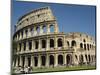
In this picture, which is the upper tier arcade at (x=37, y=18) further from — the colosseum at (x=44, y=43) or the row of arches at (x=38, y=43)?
the row of arches at (x=38, y=43)

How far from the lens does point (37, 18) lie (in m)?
2.90

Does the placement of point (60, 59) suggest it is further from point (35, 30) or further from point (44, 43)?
point (35, 30)

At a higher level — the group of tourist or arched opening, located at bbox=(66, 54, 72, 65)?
arched opening, located at bbox=(66, 54, 72, 65)

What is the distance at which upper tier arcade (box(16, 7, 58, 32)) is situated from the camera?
2799 millimetres

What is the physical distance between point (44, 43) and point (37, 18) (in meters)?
0.31

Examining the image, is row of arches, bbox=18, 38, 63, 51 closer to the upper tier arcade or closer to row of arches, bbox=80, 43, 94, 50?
the upper tier arcade

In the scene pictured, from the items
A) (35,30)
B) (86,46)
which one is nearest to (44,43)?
(35,30)

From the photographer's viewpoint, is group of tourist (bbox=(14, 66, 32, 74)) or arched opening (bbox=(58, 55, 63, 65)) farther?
arched opening (bbox=(58, 55, 63, 65))

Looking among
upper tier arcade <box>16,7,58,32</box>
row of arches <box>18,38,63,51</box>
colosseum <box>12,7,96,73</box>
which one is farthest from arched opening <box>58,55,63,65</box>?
upper tier arcade <box>16,7,58,32</box>

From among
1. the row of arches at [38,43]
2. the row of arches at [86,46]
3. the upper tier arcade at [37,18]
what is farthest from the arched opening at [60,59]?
the upper tier arcade at [37,18]
